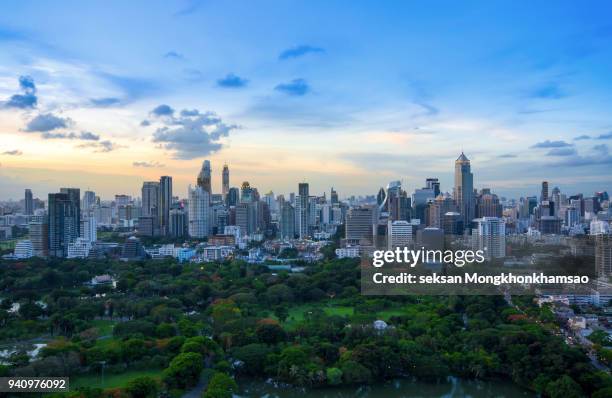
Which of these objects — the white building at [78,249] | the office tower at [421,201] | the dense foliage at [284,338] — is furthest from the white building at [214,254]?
the office tower at [421,201]

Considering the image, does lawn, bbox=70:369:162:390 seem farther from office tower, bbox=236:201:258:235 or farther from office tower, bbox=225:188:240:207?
office tower, bbox=225:188:240:207

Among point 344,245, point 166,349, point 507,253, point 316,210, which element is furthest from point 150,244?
point 166,349

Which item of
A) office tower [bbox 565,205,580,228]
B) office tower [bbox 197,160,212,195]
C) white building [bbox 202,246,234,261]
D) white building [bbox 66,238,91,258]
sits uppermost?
office tower [bbox 197,160,212,195]

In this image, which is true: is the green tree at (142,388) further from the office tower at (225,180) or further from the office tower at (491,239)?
the office tower at (225,180)

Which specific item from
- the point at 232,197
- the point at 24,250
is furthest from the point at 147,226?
the point at 232,197

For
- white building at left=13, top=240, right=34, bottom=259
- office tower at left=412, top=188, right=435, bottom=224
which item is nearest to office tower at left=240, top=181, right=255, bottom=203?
office tower at left=412, top=188, right=435, bottom=224

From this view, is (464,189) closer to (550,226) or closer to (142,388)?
(550,226)

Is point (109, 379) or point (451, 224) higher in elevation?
point (451, 224)
